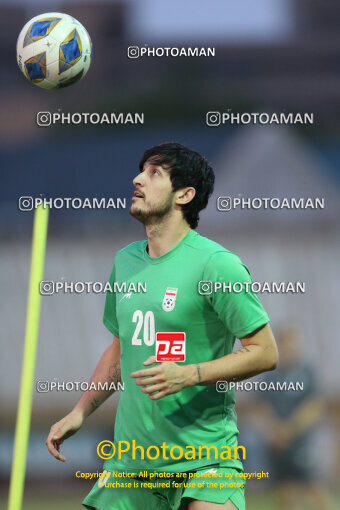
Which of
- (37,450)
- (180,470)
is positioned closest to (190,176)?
(180,470)

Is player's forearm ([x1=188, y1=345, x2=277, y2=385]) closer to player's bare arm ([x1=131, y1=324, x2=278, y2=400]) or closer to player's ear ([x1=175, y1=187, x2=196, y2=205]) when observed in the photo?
player's bare arm ([x1=131, y1=324, x2=278, y2=400])

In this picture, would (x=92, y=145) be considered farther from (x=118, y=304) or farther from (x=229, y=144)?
(x=118, y=304)

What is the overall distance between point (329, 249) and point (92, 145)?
5.14 m

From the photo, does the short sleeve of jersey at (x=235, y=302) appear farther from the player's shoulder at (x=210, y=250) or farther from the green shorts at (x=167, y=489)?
the green shorts at (x=167, y=489)

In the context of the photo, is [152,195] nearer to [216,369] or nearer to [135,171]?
[216,369]

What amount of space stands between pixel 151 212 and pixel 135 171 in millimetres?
11327

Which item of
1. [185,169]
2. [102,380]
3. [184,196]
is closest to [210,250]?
[184,196]

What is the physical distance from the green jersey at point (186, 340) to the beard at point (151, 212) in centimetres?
21

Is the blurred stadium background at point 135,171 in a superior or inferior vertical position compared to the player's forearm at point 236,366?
superior

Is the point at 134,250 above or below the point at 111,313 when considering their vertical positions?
above

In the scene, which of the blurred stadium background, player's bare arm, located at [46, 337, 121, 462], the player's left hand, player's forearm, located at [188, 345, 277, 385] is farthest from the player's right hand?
the blurred stadium background

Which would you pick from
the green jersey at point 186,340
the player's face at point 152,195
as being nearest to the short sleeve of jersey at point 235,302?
the green jersey at point 186,340

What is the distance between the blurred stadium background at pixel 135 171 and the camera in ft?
40.3

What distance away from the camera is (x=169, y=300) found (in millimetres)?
3760
